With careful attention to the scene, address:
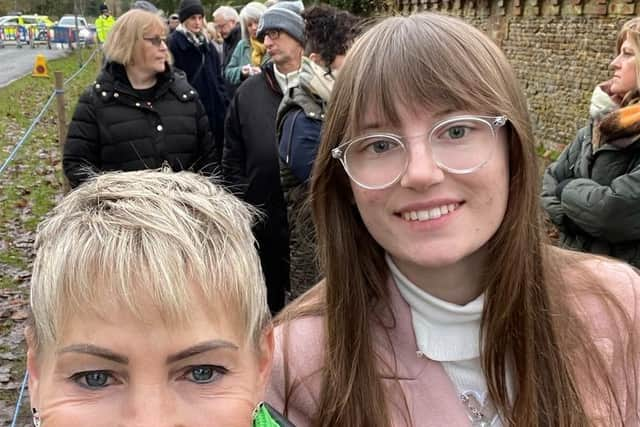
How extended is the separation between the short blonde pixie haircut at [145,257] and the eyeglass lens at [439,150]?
1.17ft

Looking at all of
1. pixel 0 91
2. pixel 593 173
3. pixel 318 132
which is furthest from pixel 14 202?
pixel 0 91

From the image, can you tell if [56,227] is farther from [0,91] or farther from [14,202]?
[0,91]

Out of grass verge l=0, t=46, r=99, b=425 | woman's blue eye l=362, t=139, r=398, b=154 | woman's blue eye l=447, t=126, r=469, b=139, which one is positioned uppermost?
woman's blue eye l=447, t=126, r=469, b=139

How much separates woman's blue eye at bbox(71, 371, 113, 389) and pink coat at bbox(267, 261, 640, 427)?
58 cm

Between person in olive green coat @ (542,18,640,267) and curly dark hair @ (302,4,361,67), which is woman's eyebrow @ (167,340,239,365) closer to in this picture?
person in olive green coat @ (542,18,640,267)

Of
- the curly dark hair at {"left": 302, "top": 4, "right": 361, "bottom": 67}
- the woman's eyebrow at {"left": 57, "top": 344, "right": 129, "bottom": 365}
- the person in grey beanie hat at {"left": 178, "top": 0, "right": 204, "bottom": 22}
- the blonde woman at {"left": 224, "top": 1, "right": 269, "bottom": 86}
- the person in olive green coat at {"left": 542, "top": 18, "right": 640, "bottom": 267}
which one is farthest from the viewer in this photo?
the person in grey beanie hat at {"left": 178, "top": 0, "right": 204, "bottom": 22}

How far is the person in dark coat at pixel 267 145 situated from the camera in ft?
14.5

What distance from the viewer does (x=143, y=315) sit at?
1.25 meters

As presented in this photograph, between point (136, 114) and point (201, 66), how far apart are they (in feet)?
10.8

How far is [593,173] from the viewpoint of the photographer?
11.5ft

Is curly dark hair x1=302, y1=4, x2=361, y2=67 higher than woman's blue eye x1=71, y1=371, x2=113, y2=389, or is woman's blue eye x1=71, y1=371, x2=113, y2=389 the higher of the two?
curly dark hair x1=302, y1=4, x2=361, y2=67

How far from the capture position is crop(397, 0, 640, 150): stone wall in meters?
9.41

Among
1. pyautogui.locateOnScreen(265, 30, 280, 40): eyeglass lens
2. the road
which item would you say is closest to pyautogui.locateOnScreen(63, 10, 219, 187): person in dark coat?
pyautogui.locateOnScreen(265, 30, 280, 40): eyeglass lens

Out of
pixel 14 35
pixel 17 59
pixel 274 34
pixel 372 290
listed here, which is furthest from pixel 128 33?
pixel 14 35
